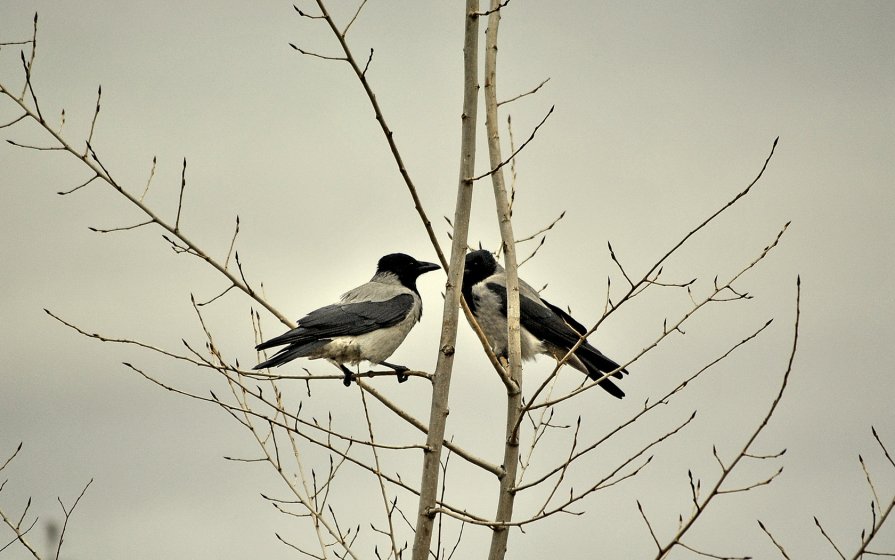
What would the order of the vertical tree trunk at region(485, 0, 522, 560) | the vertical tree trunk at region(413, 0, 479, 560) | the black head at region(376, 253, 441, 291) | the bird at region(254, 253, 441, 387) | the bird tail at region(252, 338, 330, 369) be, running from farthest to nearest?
the black head at region(376, 253, 441, 291), the bird at region(254, 253, 441, 387), the bird tail at region(252, 338, 330, 369), the vertical tree trunk at region(485, 0, 522, 560), the vertical tree trunk at region(413, 0, 479, 560)

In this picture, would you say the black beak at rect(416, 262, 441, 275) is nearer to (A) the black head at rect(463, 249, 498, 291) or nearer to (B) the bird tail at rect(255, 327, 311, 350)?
(A) the black head at rect(463, 249, 498, 291)

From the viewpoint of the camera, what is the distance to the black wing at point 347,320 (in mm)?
7848

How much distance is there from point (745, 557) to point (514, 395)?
178 centimetres

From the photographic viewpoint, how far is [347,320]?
847 cm

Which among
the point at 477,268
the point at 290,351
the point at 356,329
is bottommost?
the point at 290,351

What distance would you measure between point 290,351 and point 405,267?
9.17ft

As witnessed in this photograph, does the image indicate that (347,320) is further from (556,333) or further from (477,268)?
(477,268)

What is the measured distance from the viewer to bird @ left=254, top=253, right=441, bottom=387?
7.80 meters

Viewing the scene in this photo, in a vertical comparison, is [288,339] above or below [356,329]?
below

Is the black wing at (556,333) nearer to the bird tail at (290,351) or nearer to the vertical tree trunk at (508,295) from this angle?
the bird tail at (290,351)

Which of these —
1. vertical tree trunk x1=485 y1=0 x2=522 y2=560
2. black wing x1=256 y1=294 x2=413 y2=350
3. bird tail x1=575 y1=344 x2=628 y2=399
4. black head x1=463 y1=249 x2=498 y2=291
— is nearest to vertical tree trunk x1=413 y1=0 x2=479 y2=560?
vertical tree trunk x1=485 y1=0 x2=522 y2=560

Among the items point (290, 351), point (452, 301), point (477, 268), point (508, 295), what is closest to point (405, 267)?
point (477, 268)

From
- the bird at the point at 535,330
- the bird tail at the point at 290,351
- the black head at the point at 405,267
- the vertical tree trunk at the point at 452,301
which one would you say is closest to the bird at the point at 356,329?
the bird tail at the point at 290,351

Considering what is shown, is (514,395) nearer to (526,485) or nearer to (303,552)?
(526,485)
